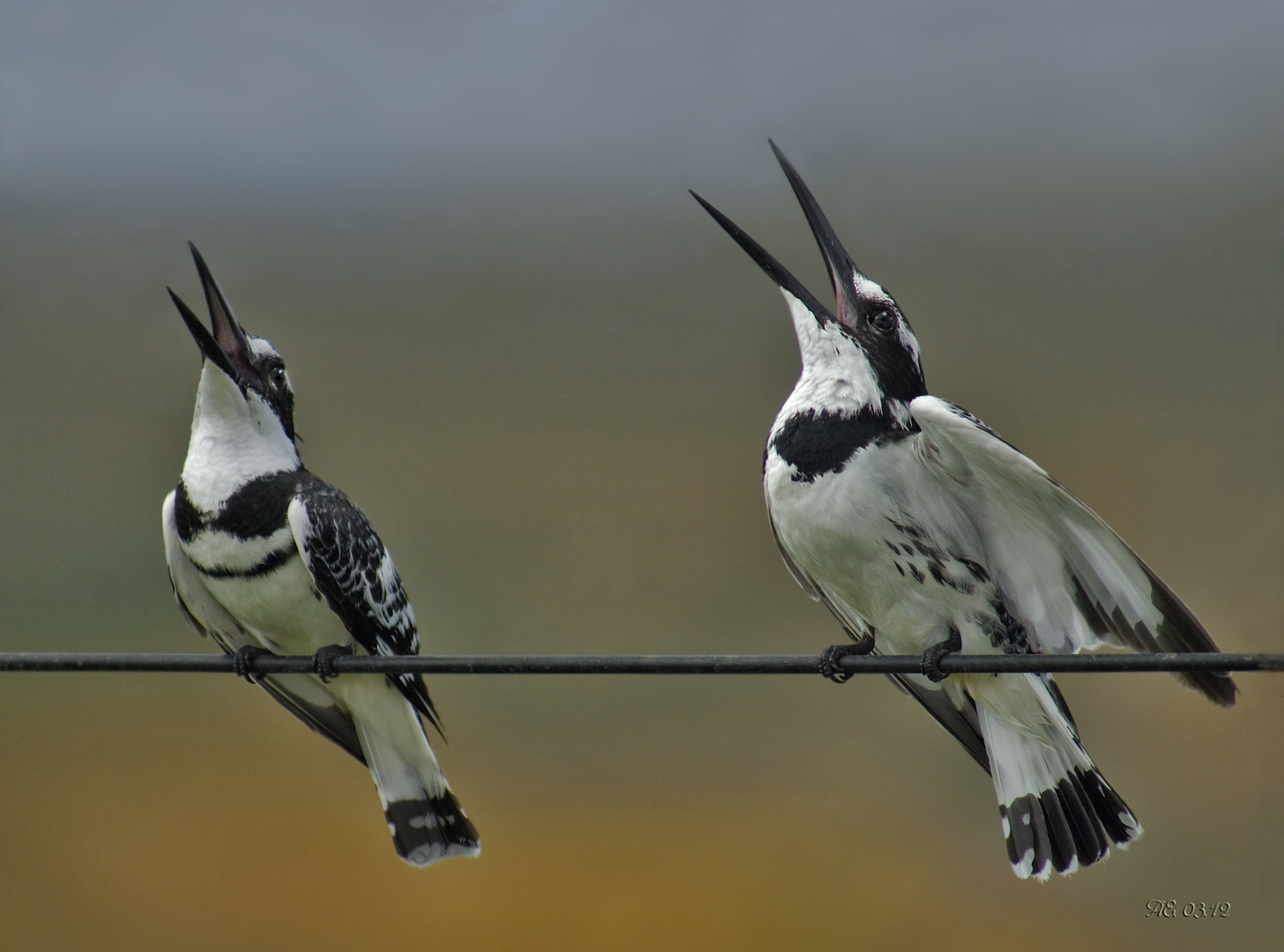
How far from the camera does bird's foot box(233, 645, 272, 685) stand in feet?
7.78

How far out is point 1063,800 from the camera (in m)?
2.46

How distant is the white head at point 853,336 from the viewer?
2459mm

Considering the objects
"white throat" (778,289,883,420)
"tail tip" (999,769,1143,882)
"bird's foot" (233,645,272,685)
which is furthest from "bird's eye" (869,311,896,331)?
"bird's foot" (233,645,272,685)

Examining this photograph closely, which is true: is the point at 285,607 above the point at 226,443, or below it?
below

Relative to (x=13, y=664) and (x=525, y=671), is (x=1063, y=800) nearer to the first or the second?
(x=525, y=671)

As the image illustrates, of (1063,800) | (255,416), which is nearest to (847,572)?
(1063,800)

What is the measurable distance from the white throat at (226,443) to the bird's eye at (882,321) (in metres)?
1.31

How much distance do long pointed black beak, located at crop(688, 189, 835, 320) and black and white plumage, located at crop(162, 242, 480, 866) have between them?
101 cm

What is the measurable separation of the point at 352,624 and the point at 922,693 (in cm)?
121

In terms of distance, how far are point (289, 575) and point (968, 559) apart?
1377mm

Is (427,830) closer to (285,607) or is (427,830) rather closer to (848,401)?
(285,607)

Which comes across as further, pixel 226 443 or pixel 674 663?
pixel 226 443

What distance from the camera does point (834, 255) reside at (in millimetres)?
2791

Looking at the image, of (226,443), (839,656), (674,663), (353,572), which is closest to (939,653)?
(839,656)
